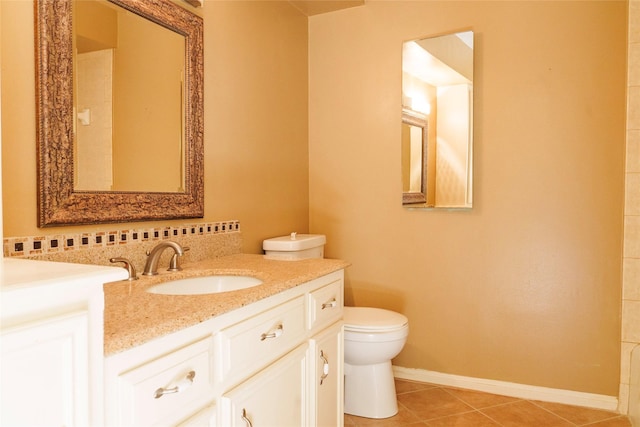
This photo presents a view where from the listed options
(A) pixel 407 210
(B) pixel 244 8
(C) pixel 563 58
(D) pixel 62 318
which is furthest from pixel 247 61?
(D) pixel 62 318

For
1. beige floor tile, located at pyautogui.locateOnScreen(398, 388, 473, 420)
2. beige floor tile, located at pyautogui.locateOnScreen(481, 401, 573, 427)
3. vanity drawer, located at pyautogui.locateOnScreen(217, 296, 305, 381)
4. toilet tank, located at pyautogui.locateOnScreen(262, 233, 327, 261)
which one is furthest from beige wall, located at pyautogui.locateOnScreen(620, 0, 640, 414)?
vanity drawer, located at pyautogui.locateOnScreen(217, 296, 305, 381)

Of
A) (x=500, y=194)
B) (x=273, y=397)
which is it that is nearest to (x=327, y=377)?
(x=273, y=397)

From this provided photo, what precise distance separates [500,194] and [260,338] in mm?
Answer: 1785

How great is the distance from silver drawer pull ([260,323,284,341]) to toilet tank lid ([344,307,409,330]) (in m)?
0.87

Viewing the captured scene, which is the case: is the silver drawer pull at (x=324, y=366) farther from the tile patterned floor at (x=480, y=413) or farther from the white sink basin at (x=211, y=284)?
the tile patterned floor at (x=480, y=413)

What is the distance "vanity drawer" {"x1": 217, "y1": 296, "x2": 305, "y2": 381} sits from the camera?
1.21 meters

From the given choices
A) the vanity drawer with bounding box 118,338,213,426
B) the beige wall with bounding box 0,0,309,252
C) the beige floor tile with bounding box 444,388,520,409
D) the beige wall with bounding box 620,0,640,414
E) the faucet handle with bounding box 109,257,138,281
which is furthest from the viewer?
the beige floor tile with bounding box 444,388,520,409

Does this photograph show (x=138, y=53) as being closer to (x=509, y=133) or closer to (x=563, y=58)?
(x=509, y=133)

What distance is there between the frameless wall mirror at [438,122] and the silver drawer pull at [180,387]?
1962mm

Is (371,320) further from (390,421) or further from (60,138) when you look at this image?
(60,138)

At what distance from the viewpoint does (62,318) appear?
698mm

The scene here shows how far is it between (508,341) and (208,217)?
1.83m

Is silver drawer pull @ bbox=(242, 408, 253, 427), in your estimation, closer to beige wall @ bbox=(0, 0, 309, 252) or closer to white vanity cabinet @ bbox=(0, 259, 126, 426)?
white vanity cabinet @ bbox=(0, 259, 126, 426)

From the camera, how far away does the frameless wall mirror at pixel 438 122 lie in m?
2.60
